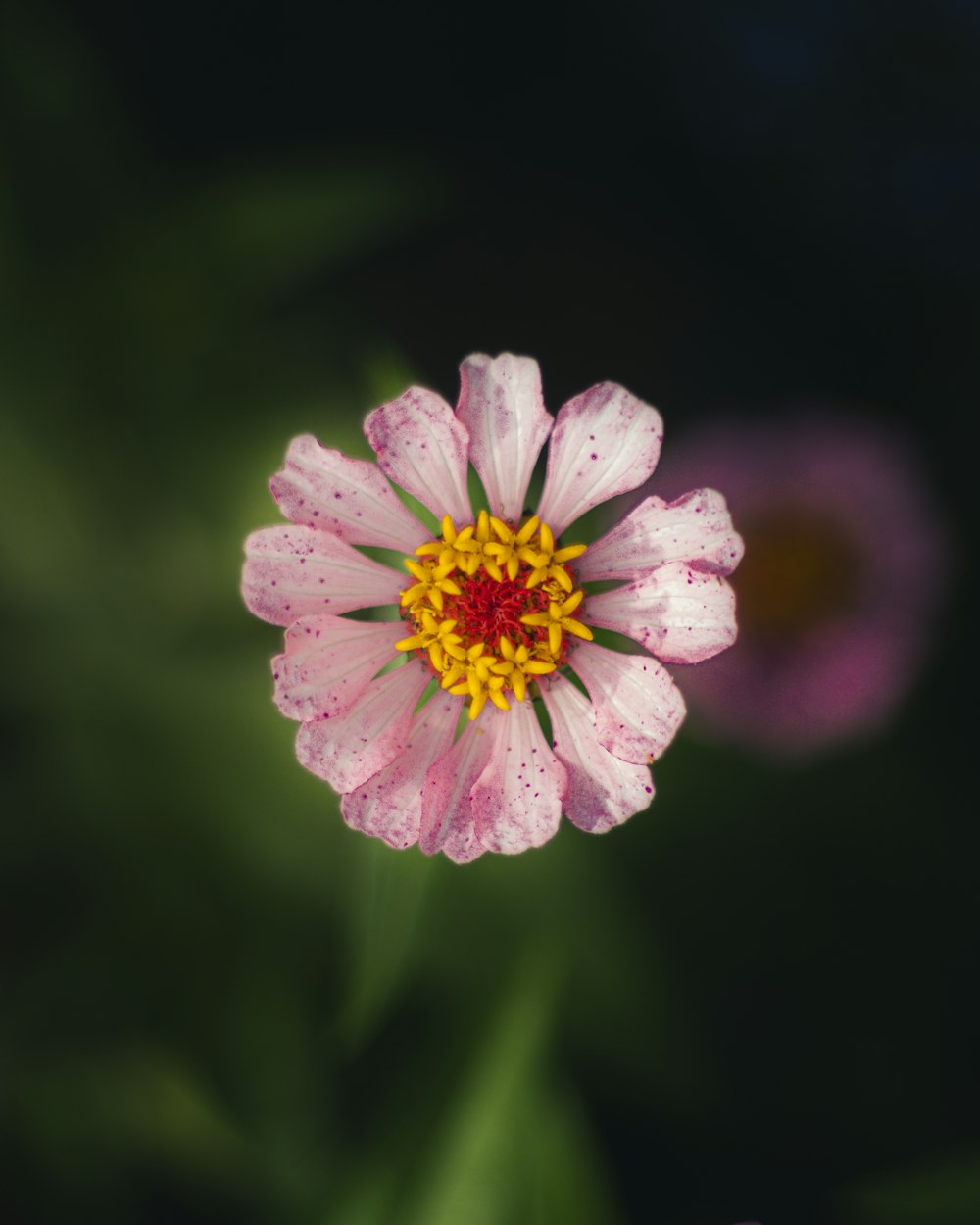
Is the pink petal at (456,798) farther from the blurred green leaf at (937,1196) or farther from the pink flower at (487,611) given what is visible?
the blurred green leaf at (937,1196)

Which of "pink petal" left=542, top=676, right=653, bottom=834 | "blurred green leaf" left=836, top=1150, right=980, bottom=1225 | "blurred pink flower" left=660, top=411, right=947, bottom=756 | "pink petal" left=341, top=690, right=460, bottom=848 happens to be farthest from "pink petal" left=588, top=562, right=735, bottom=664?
"blurred green leaf" left=836, top=1150, right=980, bottom=1225

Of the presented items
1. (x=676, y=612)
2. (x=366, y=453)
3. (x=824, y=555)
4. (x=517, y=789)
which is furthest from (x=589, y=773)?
(x=824, y=555)

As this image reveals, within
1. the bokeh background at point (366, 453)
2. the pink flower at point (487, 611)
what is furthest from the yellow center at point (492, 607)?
the bokeh background at point (366, 453)

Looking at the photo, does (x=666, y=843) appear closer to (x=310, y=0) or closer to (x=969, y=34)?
(x=969, y=34)

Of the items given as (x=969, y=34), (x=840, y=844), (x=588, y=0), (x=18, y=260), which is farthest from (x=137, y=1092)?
(x=969, y=34)

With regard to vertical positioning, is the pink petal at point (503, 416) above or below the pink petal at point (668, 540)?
above
